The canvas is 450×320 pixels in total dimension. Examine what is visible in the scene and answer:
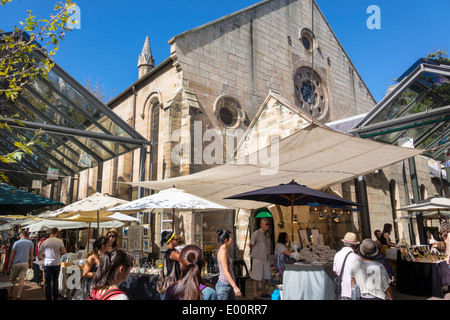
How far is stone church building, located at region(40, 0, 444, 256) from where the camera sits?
1206cm

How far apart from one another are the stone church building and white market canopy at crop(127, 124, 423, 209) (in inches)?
107

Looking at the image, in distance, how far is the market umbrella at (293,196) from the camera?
18.2 ft

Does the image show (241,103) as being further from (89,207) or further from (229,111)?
(89,207)

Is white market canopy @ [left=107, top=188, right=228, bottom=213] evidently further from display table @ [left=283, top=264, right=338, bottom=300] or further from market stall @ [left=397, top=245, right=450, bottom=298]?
market stall @ [left=397, top=245, right=450, bottom=298]

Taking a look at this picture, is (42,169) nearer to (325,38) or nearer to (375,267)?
(375,267)

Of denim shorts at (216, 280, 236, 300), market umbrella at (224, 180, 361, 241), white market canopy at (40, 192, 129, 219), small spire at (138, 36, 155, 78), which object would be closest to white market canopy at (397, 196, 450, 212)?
market umbrella at (224, 180, 361, 241)

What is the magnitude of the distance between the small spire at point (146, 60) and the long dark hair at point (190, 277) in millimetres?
32069

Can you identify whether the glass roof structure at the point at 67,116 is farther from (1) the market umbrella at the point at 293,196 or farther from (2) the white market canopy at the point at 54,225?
(1) the market umbrella at the point at 293,196

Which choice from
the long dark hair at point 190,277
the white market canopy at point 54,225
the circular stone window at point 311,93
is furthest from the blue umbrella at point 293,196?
the circular stone window at point 311,93

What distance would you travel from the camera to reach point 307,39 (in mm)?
20406

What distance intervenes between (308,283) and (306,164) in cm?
282

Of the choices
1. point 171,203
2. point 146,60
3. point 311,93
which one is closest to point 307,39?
point 311,93

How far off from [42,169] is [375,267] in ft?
55.0
